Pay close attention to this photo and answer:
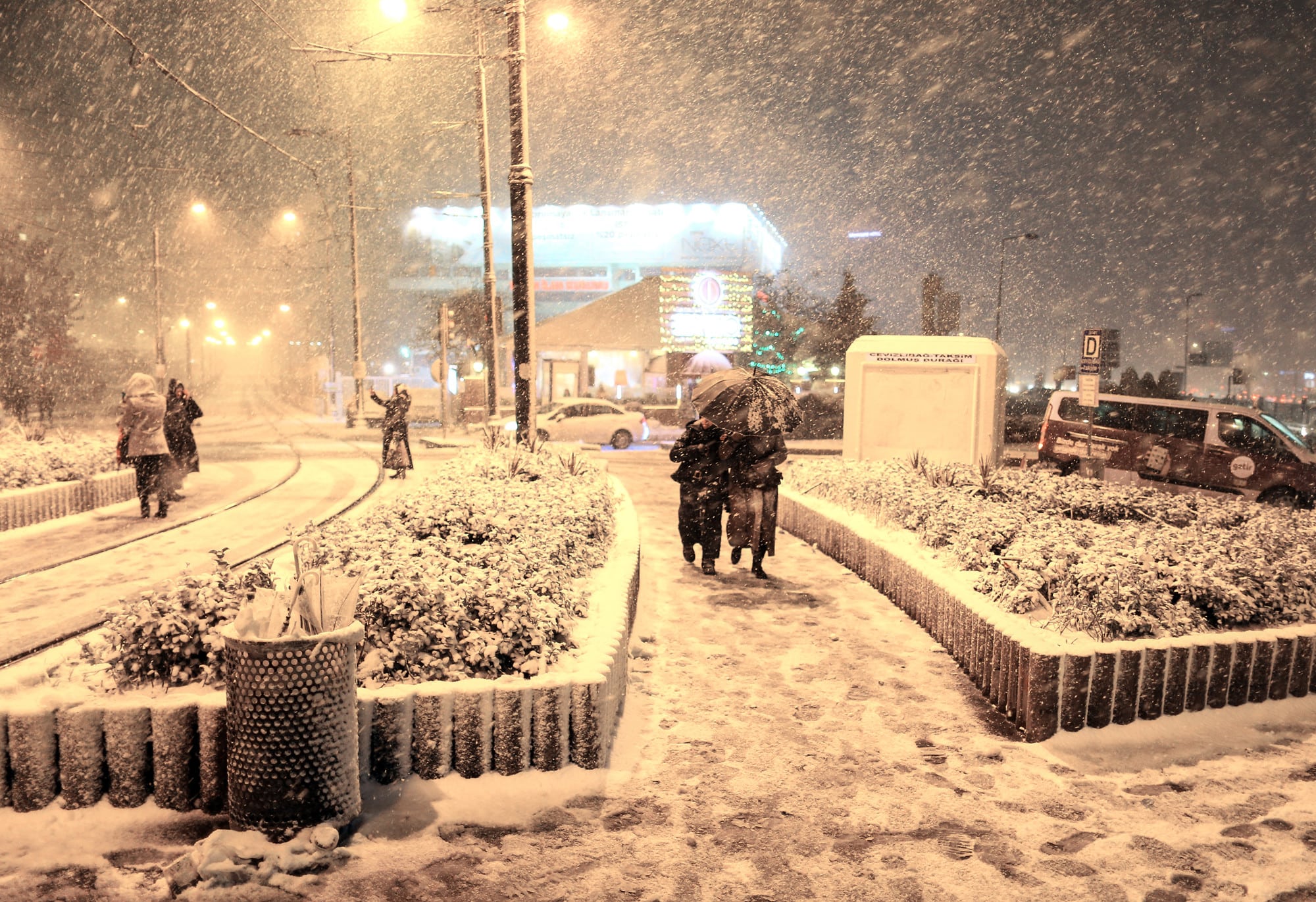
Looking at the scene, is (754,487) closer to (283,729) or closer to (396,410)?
(283,729)

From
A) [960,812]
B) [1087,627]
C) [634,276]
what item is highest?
[634,276]

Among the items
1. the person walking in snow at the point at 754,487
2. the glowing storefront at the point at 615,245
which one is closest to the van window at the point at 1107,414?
the person walking in snow at the point at 754,487

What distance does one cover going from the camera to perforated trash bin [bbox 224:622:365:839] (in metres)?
3.52

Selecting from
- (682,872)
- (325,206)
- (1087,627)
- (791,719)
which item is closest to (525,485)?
(791,719)

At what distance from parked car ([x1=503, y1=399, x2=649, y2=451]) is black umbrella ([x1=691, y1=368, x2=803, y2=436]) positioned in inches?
771

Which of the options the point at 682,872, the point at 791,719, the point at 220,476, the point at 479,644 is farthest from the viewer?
the point at 220,476

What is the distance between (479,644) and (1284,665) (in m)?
4.56

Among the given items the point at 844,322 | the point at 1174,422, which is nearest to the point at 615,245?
the point at 844,322

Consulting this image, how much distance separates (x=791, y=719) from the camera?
5.15m

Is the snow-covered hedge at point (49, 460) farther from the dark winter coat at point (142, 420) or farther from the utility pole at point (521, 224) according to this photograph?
the utility pole at point (521, 224)

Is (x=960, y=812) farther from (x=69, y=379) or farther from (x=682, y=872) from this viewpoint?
(x=69, y=379)

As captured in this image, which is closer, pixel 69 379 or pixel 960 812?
pixel 960 812

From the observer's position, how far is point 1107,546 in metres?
6.56

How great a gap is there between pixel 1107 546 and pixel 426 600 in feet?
15.3
